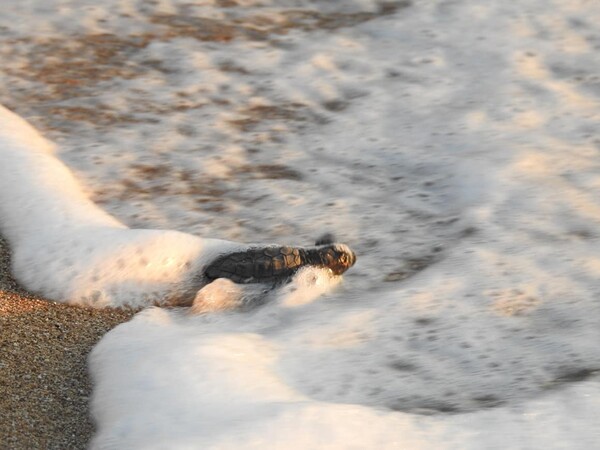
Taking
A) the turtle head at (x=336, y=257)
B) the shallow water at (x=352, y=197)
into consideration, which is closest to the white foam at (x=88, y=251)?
the shallow water at (x=352, y=197)

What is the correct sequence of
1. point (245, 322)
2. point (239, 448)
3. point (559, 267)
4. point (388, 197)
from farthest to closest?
point (388, 197)
point (559, 267)
point (245, 322)
point (239, 448)

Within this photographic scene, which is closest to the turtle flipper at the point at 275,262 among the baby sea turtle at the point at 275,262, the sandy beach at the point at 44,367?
the baby sea turtle at the point at 275,262

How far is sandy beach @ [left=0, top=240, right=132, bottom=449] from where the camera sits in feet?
6.35

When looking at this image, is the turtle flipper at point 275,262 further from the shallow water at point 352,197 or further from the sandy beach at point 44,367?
the sandy beach at point 44,367

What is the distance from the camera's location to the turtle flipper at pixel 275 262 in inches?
98.7

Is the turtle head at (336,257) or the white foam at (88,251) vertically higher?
the turtle head at (336,257)

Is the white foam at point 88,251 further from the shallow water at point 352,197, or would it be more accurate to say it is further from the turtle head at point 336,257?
the turtle head at point 336,257

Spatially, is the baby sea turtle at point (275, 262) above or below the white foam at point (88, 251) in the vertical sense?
above

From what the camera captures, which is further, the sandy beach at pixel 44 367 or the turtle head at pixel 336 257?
the turtle head at pixel 336 257

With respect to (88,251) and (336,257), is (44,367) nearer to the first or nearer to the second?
(88,251)

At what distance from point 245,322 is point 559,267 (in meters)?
0.87

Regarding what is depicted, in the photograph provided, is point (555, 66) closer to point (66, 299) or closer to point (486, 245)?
point (486, 245)

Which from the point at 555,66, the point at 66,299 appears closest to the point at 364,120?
the point at 555,66

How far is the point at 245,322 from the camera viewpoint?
7.86 feet
